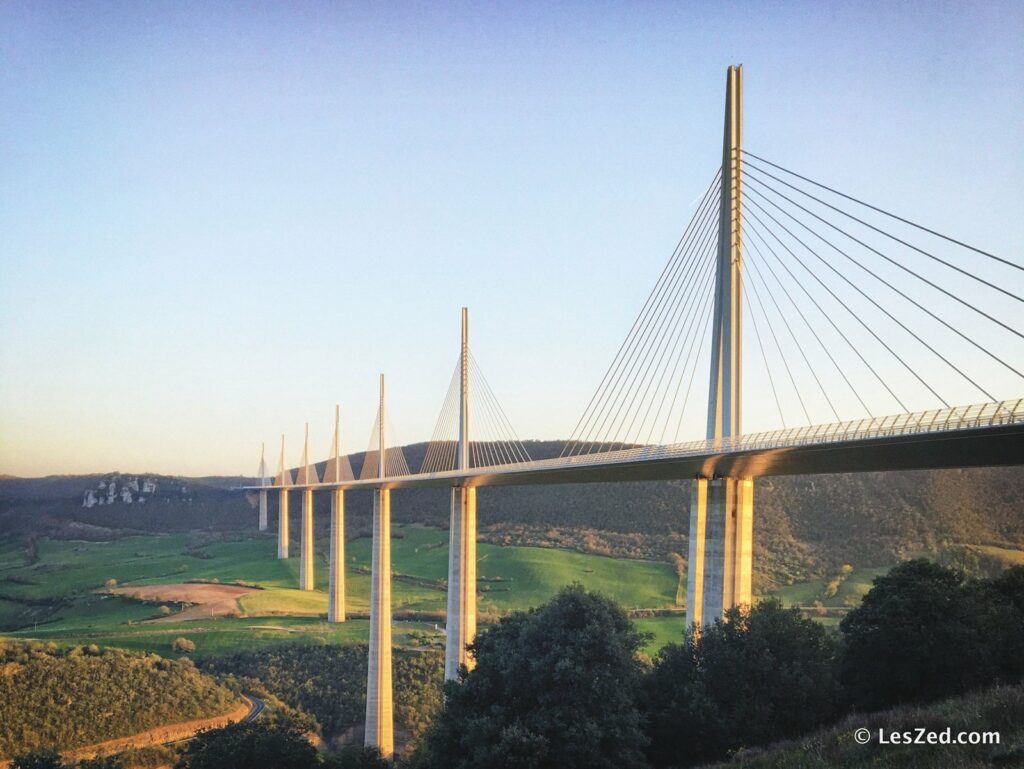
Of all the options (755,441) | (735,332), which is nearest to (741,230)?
(735,332)

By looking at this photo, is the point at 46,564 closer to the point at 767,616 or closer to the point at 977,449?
the point at 767,616

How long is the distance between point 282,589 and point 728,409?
63.5m

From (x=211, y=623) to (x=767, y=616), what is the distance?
47.7 m

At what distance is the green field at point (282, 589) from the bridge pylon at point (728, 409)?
2513 centimetres

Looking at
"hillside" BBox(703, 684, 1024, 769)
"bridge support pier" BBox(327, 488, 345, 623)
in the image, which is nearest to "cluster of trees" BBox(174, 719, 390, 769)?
"hillside" BBox(703, 684, 1024, 769)

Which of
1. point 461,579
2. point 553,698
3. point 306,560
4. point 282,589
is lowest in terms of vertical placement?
point 282,589

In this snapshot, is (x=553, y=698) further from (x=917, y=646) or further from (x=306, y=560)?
(x=306, y=560)

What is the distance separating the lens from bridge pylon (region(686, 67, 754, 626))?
24.9 m

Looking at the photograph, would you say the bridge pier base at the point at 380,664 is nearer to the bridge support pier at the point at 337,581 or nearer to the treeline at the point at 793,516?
the bridge support pier at the point at 337,581

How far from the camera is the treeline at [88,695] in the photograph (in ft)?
110

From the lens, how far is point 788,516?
277 feet

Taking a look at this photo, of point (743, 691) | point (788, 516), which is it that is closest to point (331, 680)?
point (743, 691)

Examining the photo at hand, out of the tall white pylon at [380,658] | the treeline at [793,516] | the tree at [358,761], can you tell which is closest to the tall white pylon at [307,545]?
the treeline at [793,516]

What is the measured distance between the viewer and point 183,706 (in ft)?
127
